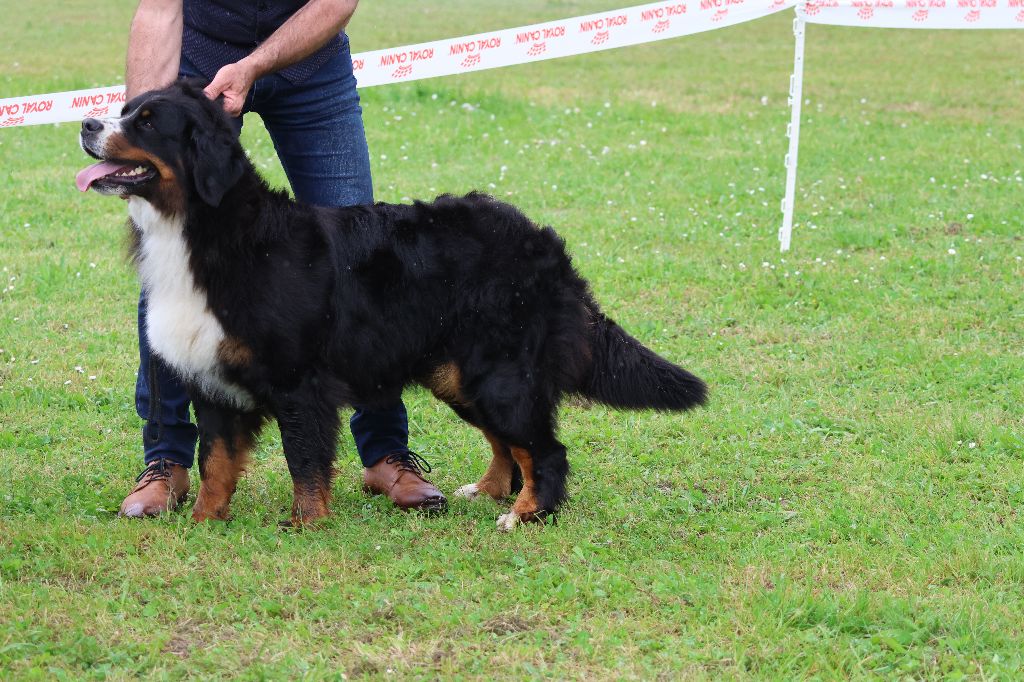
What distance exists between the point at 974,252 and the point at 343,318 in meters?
4.98

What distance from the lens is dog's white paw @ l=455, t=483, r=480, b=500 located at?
175 inches

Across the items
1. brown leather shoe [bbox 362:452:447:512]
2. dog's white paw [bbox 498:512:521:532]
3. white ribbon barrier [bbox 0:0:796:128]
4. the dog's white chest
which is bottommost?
dog's white paw [bbox 498:512:521:532]

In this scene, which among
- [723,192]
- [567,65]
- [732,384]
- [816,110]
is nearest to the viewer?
[732,384]

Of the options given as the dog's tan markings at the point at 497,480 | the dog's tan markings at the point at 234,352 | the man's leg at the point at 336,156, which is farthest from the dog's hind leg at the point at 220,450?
the dog's tan markings at the point at 497,480

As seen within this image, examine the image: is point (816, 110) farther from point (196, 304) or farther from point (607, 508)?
point (196, 304)

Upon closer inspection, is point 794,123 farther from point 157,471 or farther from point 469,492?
point 157,471

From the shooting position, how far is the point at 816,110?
40.6 ft

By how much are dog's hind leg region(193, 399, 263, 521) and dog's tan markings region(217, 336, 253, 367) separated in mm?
272

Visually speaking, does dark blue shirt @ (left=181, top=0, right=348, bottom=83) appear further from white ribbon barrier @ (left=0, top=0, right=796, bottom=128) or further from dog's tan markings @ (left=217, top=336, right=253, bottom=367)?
white ribbon barrier @ (left=0, top=0, right=796, bottom=128)

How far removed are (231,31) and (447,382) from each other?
1.55 m

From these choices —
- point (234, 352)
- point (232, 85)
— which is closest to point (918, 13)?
point (232, 85)

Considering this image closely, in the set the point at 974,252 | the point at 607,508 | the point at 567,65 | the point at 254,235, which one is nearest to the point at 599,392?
the point at 607,508

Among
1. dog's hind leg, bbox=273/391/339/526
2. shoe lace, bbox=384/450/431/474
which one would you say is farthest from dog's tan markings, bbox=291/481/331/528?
shoe lace, bbox=384/450/431/474

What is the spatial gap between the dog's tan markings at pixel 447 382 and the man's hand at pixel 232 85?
1190 millimetres
